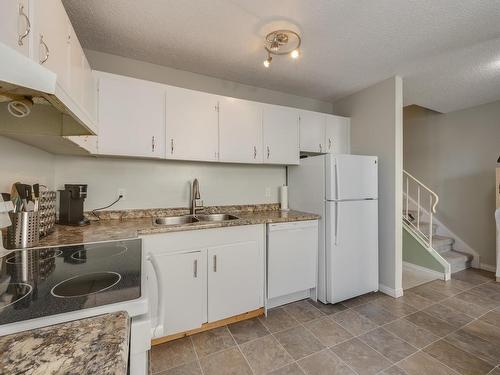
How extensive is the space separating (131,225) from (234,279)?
0.97 m

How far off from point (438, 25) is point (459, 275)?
3.21m

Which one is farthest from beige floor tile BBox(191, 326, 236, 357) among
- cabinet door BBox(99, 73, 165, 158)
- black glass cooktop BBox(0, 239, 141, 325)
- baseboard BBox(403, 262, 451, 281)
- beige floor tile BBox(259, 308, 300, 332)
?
baseboard BBox(403, 262, 451, 281)

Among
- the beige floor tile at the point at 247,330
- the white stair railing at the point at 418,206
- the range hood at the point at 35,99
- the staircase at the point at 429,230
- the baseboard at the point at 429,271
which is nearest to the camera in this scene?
the range hood at the point at 35,99

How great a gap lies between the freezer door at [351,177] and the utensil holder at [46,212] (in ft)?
7.36

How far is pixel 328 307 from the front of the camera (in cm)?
228

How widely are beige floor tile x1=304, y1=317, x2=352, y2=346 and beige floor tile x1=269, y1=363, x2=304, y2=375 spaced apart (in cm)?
35

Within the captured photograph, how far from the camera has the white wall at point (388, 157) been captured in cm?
250

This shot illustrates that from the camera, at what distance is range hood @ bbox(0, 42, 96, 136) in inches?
24.2

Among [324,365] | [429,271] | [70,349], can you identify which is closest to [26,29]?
[70,349]

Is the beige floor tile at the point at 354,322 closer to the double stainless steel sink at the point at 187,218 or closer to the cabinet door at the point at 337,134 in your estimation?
the double stainless steel sink at the point at 187,218

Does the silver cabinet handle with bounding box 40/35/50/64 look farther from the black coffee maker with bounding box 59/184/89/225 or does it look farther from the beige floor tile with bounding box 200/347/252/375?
the beige floor tile with bounding box 200/347/252/375

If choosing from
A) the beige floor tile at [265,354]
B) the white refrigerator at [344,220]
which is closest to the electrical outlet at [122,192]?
the beige floor tile at [265,354]

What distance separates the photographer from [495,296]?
2.51 metres

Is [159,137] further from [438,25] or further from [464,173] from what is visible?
[464,173]
